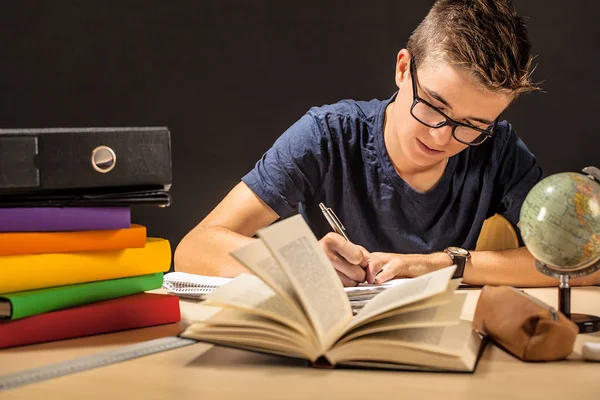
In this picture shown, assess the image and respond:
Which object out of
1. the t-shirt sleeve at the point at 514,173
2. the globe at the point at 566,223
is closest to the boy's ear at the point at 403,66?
the t-shirt sleeve at the point at 514,173

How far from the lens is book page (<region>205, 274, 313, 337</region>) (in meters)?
1.07

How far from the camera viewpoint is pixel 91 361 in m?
1.12

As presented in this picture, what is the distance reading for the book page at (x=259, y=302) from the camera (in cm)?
107

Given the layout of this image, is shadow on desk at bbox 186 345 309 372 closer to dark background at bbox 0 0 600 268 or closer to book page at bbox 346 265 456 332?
book page at bbox 346 265 456 332

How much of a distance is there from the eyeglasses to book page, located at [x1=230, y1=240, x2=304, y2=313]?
100cm

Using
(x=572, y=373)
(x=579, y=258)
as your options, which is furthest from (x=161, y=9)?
(x=572, y=373)

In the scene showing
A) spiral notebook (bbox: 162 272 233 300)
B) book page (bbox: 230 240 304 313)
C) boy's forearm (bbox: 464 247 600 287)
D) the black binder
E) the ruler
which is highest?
the black binder

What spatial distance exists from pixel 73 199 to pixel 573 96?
2621 millimetres

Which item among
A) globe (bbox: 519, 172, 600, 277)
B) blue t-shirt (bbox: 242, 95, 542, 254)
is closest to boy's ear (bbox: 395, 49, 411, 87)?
blue t-shirt (bbox: 242, 95, 542, 254)

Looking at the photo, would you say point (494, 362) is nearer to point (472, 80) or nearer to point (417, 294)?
point (417, 294)

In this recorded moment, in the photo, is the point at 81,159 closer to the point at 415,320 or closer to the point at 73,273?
the point at 73,273

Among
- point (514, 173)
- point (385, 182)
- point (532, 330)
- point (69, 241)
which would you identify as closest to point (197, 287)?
point (69, 241)

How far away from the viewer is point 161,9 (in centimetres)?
338

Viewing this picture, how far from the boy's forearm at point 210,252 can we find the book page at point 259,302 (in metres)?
→ 0.68
